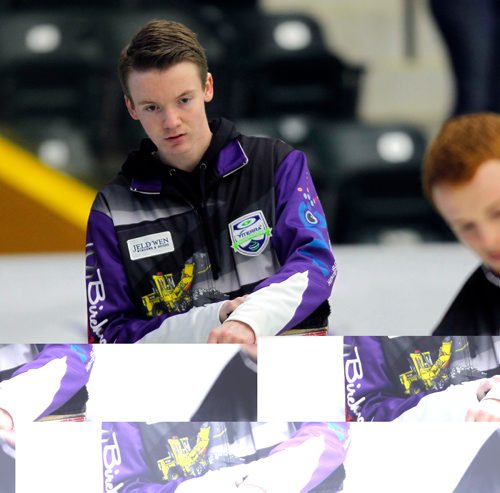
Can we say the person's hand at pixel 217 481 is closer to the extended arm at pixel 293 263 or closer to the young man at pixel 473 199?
the extended arm at pixel 293 263

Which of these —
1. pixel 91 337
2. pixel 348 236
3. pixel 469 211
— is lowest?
pixel 348 236

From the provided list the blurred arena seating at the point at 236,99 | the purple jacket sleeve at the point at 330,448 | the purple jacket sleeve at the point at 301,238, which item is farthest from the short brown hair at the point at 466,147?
the blurred arena seating at the point at 236,99

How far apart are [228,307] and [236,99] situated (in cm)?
196

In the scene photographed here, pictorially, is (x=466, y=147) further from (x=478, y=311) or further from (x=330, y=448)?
(x=330, y=448)

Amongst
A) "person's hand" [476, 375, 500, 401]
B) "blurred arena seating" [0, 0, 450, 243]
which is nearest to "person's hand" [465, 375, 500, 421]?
"person's hand" [476, 375, 500, 401]

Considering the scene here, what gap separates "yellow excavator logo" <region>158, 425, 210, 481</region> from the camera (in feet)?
2.49

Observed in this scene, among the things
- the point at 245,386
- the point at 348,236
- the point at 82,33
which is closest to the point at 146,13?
the point at 82,33

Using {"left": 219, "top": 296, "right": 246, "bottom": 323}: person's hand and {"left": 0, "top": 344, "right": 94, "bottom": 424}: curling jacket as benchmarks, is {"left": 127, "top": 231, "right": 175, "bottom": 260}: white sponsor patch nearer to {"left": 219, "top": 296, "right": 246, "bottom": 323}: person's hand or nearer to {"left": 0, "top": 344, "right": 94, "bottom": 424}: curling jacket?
{"left": 219, "top": 296, "right": 246, "bottom": 323}: person's hand

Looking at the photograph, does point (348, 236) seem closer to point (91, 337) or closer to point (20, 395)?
point (91, 337)

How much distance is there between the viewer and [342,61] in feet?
10.4

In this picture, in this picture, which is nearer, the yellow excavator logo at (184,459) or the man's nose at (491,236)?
the yellow excavator logo at (184,459)

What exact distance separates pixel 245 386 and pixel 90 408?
0.35 feet

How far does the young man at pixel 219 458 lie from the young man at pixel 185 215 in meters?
0.30

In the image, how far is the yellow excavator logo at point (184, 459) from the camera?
2.49 ft
